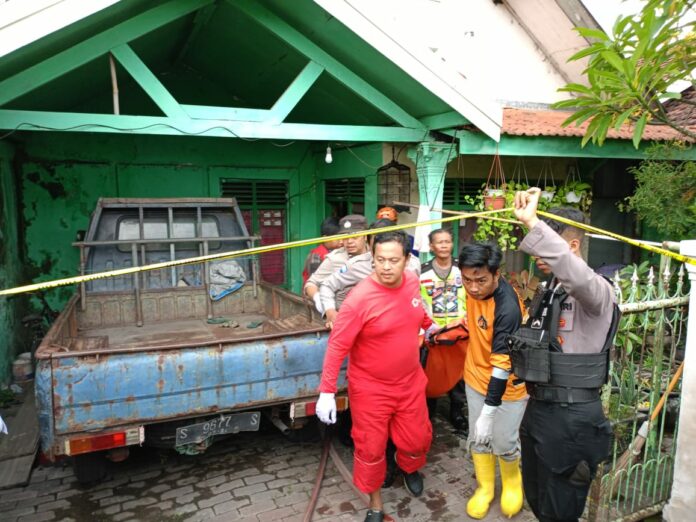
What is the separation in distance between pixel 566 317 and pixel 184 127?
3.91m

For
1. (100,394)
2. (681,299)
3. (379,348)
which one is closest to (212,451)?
(100,394)

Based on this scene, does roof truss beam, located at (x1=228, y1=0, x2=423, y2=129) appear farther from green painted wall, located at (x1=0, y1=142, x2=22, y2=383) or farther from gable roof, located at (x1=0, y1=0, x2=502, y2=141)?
green painted wall, located at (x1=0, y1=142, x2=22, y2=383)

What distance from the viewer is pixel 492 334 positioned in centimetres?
322

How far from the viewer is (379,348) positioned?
3301 millimetres

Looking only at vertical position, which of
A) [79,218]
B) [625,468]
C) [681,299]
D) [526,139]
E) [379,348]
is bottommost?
[625,468]

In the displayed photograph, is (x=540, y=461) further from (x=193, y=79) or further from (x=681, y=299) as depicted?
(x=193, y=79)

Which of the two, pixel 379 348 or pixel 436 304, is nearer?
pixel 379 348

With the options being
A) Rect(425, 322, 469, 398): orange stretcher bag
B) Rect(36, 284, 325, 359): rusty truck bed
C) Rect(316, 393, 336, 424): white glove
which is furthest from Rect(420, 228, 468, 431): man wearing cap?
Rect(316, 393, 336, 424): white glove

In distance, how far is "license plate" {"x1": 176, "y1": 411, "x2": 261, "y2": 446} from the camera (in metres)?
3.58

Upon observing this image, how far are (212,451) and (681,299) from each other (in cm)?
389

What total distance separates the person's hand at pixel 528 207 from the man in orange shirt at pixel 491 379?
631mm

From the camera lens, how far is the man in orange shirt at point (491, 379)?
3.03 m

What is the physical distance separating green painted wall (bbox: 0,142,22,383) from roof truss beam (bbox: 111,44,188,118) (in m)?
3.03

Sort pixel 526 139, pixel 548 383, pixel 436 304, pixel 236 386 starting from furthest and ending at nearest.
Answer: pixel 526 139, pixel 436 304, pixel 236 386, pixel 548 383
